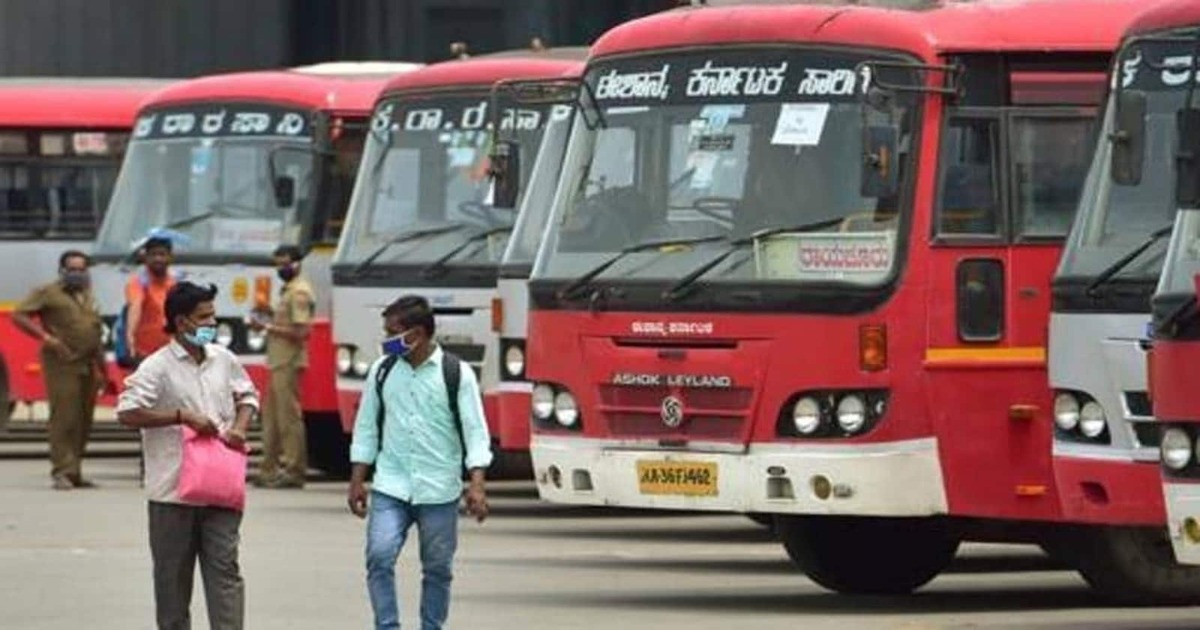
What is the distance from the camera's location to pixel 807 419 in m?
17.2

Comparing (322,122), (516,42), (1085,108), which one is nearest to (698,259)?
(1085,108)

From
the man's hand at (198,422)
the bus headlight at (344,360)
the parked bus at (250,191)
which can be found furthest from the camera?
the parked bus at (250,191)

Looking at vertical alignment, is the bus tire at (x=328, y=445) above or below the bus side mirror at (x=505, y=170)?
below

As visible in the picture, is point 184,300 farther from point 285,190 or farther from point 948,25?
point 285,190

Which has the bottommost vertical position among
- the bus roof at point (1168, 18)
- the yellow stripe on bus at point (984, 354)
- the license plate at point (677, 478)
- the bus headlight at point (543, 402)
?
the license plate at point (677, 478)

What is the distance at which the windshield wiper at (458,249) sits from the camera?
24.4 metres

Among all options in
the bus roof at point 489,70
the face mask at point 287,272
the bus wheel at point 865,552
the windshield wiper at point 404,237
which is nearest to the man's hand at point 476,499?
the bus wheel at point 865,552

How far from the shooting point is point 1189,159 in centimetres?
1422

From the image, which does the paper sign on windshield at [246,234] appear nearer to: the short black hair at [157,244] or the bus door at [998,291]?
the short black hair at [157,244]

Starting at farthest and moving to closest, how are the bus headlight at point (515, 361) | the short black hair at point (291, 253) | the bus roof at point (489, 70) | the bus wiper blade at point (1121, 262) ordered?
the short black hair at point (291, 253) < the bus roof at point (489, 70) < the bus headlight at point (515, 361) < the bus wiper blade at point (1121, 262)

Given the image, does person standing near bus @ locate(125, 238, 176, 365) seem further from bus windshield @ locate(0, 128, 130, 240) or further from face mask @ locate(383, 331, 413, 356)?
face mask @ locate(383, 331, 413, 356)

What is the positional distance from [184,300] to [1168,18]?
400 cm

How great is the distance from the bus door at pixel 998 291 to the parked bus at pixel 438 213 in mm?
6506

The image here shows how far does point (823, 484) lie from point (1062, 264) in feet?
5.72
